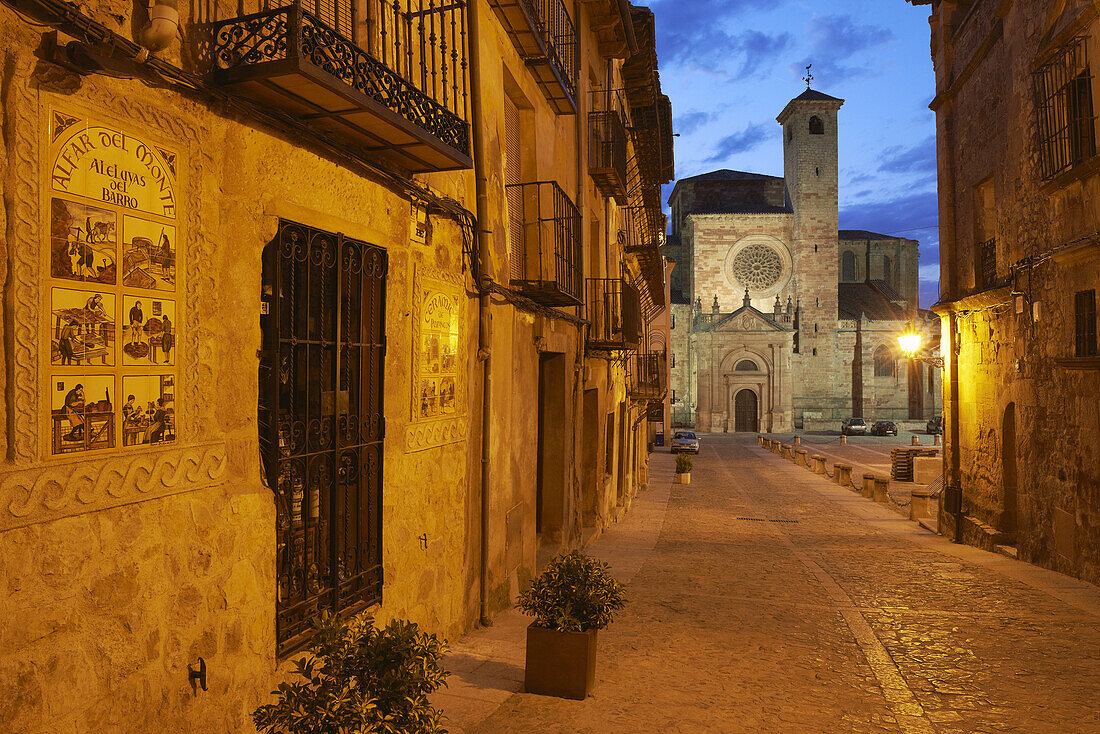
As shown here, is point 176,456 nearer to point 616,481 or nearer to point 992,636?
point 992,636

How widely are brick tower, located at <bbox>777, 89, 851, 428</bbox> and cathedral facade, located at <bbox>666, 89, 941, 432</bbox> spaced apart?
84mm

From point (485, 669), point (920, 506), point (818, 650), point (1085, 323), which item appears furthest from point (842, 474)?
point (485, 669)

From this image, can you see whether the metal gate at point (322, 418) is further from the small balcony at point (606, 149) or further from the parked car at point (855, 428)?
the parked car at point (855, 428)

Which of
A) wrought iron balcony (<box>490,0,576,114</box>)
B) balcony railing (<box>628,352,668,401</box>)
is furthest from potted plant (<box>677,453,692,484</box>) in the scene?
wrought iron balcony (<box>490,0,576,114</box>)

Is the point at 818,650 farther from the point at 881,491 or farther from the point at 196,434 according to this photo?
the point at 881,491

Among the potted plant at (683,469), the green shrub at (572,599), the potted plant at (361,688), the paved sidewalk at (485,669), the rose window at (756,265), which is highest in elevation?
the rose window at (756,265)

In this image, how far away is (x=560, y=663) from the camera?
212 inches

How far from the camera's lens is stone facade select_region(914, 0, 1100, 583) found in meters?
10.0

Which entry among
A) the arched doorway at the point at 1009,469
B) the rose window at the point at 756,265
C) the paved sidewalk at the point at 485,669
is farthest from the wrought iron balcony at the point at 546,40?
the rose window at the point at 756,265

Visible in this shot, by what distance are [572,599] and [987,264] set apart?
12.7 m

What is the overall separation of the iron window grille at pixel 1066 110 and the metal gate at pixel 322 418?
394 inches

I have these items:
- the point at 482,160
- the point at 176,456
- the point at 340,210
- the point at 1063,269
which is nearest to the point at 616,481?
the point at 1063,269

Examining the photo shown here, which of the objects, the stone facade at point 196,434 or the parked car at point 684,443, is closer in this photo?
the stone facade at point 196,434

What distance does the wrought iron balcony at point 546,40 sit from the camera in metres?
7.92
